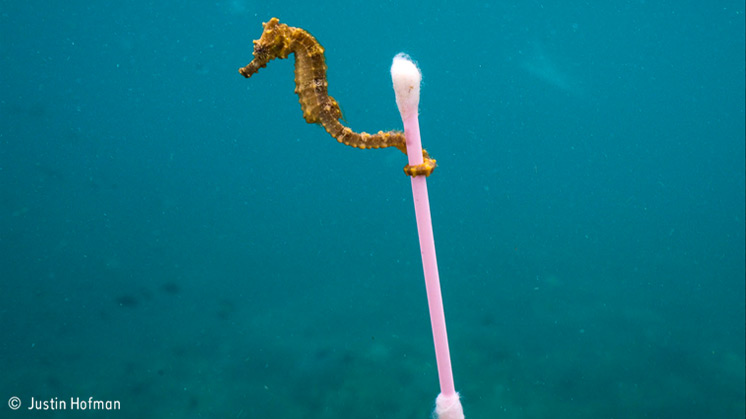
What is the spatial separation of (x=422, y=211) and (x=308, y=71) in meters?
0.28

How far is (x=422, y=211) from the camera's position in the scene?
3.47 feet

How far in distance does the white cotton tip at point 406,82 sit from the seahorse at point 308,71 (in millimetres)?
95

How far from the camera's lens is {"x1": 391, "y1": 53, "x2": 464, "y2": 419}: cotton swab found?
98cm

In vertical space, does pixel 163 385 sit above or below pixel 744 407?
above

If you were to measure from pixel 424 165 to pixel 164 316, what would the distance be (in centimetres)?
207

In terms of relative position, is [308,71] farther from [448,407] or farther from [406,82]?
[448,407]

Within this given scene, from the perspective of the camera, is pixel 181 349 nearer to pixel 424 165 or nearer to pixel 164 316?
pixel 164 316

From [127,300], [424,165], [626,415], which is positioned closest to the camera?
[424,165]

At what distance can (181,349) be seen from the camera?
277cm

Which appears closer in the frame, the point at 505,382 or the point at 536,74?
the point at 505,382

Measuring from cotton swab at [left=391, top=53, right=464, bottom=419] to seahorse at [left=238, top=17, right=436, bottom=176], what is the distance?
4 cm

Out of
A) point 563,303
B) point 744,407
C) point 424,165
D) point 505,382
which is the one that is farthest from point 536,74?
point 424,165
